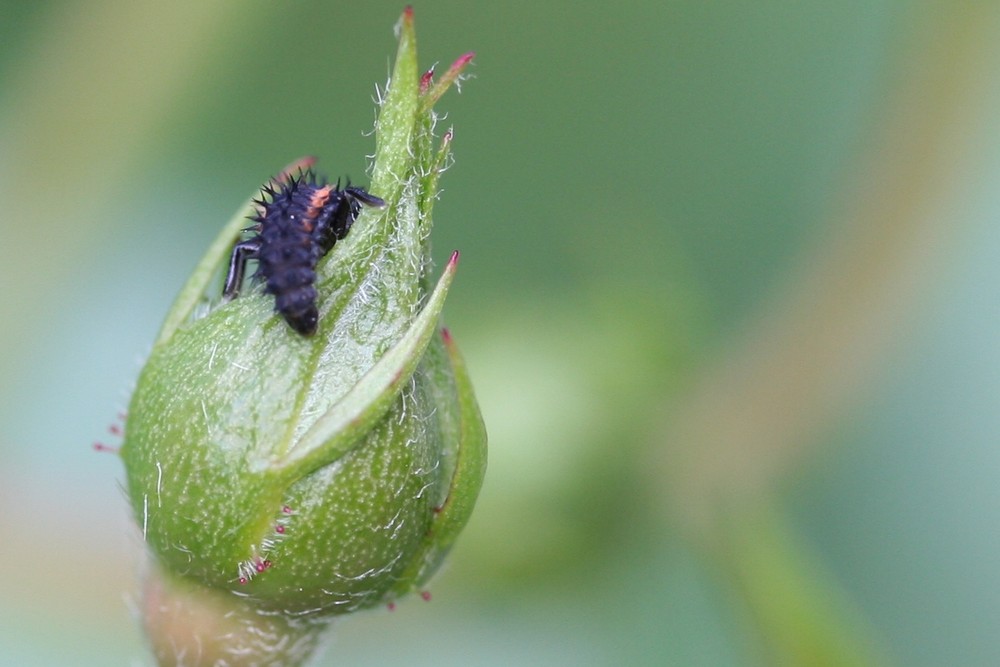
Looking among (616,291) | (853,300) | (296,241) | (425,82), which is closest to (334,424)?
(296,241)

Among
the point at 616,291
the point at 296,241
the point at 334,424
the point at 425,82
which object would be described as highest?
the point at 616,291

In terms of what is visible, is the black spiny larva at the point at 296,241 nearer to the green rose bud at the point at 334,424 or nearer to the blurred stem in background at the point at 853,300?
the green rose bud at the point at 334,424

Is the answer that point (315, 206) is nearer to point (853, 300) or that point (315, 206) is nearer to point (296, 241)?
point (296, 241)

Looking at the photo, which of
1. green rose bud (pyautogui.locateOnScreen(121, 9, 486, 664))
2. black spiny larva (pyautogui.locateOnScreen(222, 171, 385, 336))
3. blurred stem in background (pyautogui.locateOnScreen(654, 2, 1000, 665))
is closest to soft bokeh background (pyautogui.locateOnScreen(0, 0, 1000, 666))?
blurred stem in background (pyautogui.locateOnScreen(654, 2, 1000, 665))

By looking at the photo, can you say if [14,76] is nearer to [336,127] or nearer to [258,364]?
[336,127]

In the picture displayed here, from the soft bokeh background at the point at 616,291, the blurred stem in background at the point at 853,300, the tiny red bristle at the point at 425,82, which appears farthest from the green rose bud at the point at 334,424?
the blurred stem in background at the point at 853,300

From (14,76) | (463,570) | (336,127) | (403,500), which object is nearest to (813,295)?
(463,570)

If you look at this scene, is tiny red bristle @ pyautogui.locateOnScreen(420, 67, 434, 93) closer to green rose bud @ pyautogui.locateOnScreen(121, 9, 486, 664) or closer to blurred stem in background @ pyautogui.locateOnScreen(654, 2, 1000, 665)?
green rose bud @ pyautogui.locateOnScreen(121, 9, 486, 664)
